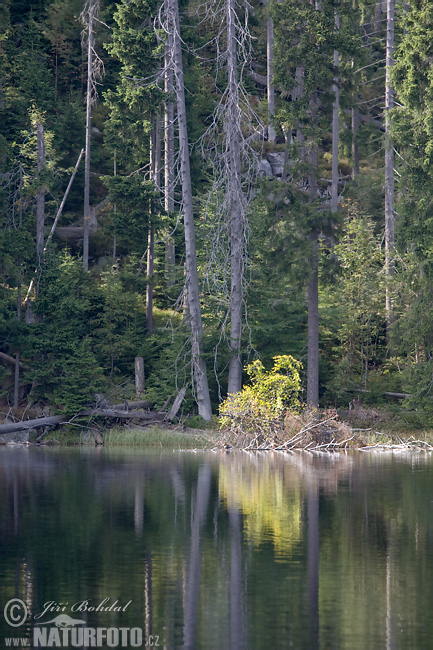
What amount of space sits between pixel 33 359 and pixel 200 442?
333 inches

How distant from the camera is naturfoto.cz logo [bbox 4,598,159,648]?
8.34m

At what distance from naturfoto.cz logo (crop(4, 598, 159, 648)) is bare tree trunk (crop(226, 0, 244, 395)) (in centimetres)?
2352

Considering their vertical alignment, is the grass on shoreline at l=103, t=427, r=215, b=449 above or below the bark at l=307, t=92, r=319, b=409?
below

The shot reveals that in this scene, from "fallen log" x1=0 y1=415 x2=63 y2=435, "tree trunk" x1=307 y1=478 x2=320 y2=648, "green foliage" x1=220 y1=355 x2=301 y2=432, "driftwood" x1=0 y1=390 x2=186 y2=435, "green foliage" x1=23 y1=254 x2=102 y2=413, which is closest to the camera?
"tree trunk" x1=307 y1=478 x2=320 y2=648

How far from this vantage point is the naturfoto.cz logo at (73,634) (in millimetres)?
8336

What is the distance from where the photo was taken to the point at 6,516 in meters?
15.1

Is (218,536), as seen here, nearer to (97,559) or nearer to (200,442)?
(97,559)

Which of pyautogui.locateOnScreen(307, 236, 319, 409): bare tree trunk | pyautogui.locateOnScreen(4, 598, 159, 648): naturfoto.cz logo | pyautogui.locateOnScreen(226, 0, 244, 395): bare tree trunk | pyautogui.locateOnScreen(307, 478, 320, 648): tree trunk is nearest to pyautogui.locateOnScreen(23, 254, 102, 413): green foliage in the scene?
pyautogui.locateOnScreen(226, 0, 244, 395): bare tree trunk

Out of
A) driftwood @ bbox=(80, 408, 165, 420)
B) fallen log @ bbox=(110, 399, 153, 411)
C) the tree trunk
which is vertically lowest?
the tree trunk

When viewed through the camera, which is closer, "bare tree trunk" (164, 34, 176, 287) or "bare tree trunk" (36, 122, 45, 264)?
"bare tree trunk" (36, 122, 45, 264)

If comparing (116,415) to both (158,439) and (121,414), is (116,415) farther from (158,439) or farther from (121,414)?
(158,439)

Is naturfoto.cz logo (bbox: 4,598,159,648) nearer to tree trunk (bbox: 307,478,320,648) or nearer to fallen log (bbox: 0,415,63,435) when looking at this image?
tree trunk (bbox: 307,478,320,648)

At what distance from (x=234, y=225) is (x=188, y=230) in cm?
171

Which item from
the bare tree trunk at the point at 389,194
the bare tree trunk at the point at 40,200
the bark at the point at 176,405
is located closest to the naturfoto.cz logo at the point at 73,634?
the bark at the point at 176,405
